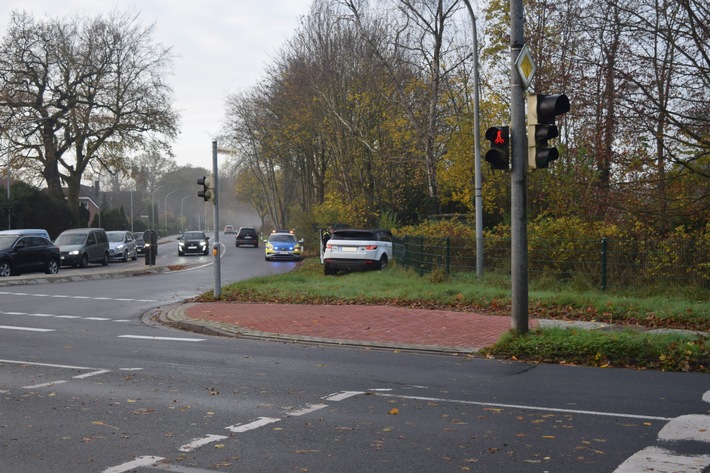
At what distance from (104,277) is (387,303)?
1680 cm

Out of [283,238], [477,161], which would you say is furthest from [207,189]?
[283,238]

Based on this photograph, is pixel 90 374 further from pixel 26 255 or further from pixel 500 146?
pixel 26 255

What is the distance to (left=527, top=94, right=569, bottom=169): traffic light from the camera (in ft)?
36.3

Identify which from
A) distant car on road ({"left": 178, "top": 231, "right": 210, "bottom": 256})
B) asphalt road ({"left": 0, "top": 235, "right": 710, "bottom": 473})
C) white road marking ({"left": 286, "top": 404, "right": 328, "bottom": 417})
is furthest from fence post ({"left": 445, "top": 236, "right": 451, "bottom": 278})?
distant car on road ({"left": 178, "top": 231, "right": 210, "bottom": 256})

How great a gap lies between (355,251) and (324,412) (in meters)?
18.9

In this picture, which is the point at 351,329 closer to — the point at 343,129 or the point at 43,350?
the point at 43,350

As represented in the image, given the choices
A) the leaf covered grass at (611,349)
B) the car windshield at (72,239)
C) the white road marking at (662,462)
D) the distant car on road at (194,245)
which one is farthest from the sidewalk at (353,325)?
the distant car on road at (194,245)

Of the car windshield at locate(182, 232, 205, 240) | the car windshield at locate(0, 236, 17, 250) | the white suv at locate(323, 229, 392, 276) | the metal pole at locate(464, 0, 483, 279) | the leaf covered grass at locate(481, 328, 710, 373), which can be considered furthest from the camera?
the car windshield at locate(182, 232, 205, 240)

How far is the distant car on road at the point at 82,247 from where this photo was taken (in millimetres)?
38219

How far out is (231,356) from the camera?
11500mm

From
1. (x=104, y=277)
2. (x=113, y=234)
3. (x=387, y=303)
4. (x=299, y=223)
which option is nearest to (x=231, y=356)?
(x=387, y=303)

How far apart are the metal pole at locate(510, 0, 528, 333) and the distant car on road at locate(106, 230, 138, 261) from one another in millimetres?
35196

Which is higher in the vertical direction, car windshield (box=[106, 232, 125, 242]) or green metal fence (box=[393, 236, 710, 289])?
car windshield (box=[106, 232, 125, 242])

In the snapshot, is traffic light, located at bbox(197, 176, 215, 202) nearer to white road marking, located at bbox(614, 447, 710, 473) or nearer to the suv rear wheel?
the suv rear wheel
